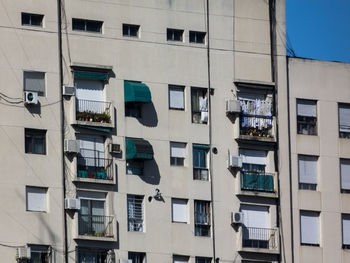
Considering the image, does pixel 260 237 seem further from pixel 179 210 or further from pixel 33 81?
pixel 33 81

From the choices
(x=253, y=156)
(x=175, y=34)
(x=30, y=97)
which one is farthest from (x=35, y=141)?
(x=253, y=156)

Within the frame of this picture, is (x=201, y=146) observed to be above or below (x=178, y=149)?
above

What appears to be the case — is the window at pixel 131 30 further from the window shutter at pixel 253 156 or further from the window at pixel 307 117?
the window at pixel 307 117

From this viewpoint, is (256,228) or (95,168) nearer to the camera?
(95,168)

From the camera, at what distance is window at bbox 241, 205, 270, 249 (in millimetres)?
86438

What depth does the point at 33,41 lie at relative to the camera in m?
83.1

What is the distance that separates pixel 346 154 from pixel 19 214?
1737 centimetres

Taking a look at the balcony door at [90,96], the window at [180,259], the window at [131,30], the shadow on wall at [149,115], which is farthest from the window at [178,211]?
the window at [131,30]

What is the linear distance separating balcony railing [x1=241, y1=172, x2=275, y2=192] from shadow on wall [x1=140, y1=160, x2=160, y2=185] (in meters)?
4.31

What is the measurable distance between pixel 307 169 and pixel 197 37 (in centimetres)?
819

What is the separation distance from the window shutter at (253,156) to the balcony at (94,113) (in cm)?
691

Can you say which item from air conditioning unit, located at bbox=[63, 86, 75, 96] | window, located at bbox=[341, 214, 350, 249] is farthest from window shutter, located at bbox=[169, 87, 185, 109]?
window, located at bbox=[341, 214, 350, 249]

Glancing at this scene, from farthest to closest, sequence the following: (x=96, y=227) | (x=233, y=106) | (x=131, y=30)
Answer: (x=233, y=106) < (x=131, y=30) < (x=96, y=227)

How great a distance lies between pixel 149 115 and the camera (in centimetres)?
8531
